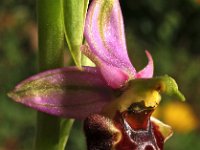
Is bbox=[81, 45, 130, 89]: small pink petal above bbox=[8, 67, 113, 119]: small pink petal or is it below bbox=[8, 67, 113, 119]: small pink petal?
above

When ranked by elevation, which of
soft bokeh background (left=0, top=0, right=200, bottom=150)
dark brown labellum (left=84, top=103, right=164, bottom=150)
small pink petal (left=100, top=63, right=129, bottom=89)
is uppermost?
small pink petal (left=100, top=63, right=129, bottom=89)

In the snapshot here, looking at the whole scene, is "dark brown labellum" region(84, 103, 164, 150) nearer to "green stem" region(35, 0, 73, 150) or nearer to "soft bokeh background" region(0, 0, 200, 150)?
"green stem" region(35, 0, 73, 150)

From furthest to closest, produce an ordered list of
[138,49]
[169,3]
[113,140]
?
[138,49]
[169,3]
[113,140]

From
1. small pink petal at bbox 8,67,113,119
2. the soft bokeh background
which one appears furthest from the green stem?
the soft bokeh background

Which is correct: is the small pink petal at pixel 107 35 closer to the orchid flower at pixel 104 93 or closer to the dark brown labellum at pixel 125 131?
the orchid flower at pixel 104 93

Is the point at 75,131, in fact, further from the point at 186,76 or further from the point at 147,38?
the point at 186,76

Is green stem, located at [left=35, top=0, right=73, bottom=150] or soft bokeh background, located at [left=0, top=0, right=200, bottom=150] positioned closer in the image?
green stem, located at [left=35, top=0, right=73, bottom=150]

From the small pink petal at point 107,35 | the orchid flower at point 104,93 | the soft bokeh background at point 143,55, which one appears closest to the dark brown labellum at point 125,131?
the orchid flower at point 104,93

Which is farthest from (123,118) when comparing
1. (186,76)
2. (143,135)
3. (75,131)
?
(186,76)
